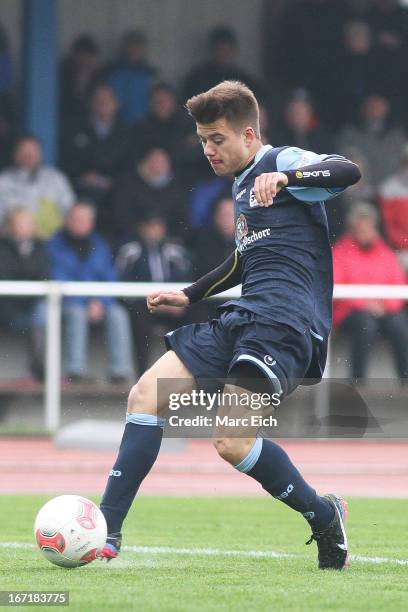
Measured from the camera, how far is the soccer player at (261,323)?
536cm

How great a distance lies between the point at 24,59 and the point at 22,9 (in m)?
0.56

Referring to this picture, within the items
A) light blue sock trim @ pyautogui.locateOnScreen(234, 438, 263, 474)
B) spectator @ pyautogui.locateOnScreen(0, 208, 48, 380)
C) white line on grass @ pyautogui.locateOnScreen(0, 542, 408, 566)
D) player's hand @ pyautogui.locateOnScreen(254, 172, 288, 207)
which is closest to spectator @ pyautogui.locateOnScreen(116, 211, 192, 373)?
spectator @ pyautogui.locateOnScreen(0, 208, 48, 380)

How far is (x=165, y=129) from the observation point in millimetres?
14141

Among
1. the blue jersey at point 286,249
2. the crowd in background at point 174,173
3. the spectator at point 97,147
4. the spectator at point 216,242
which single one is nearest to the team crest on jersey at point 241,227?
the blue jersey at point 286,249

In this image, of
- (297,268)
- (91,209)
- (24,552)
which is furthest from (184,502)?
(91,209)

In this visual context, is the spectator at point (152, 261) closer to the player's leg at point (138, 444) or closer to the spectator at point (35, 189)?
the spectator at point (35, 189)

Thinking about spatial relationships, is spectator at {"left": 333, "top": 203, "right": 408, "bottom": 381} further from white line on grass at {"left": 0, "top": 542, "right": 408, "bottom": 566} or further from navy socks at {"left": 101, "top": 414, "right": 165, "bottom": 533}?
navy socks at {"left": 101, "top": 414, "right": 165, "bottom": 533}

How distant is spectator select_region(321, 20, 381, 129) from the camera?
1527 centimetres

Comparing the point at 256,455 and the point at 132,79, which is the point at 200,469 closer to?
the point at 256,455

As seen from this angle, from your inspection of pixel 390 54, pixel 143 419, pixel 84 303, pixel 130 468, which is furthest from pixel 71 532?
pixel 390 54

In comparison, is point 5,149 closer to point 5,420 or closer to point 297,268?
point 5,420

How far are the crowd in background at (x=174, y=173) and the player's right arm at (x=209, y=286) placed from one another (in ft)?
18.4

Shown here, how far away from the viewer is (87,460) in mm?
10648

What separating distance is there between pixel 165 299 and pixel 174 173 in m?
8.01
